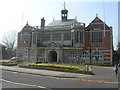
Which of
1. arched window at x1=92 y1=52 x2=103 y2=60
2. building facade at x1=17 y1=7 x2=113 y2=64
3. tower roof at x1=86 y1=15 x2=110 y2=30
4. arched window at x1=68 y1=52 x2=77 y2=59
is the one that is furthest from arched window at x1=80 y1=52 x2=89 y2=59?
tower roof at x1=86 y1=15 x2=110 y2=30

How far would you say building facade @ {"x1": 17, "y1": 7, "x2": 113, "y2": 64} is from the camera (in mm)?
42406

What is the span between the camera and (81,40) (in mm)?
44344

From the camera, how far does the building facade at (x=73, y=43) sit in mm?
42406

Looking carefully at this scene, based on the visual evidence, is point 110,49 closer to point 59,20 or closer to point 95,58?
point 95,58

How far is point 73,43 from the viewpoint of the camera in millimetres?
44438

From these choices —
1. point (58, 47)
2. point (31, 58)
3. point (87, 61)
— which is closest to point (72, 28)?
point (58, 47)

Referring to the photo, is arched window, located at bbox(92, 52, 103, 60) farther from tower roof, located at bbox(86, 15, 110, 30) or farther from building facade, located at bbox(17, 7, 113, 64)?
tower roof, located at bbox(86, 15, 110, 30)

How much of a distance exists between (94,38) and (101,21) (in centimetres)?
543

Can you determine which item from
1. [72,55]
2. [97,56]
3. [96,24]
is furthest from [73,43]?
[96,24]

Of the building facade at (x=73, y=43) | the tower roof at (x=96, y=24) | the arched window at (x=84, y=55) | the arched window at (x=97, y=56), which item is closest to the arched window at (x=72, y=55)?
the building facade at (x=73, y=43)

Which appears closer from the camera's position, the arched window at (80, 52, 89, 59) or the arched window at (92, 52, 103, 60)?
the arched window at (92, 52, 103, 60)

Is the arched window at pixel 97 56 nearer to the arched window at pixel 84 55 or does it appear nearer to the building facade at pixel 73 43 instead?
the building facade at pixel 73 43

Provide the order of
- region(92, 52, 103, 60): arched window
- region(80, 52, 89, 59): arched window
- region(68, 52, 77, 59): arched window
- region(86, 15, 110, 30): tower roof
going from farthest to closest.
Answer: region(68, 52, 77, 59): arched window
region(80, 52, 89, 59): arched window
region(86, 15, 110, 30): tower roof
region(92, 52, 103, 60): arched window

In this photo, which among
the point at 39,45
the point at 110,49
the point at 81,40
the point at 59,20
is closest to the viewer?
the point at 110,49
